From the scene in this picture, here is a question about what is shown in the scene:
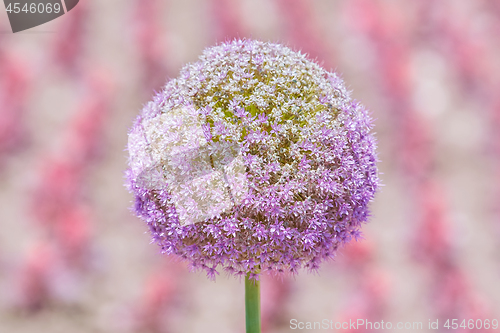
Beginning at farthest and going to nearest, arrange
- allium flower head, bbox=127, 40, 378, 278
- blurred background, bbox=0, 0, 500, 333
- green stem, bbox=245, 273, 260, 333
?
blurred background, bbox=0, 0, 500, 333 < green stem, bbox=245, 273, 260, 333 < allium flower head, bbox=127, 40, 378, 278

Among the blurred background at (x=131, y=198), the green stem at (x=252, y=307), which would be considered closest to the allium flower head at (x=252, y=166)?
the green stem at (x=252, y=307)

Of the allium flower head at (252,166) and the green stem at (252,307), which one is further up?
the allium flower head at (252,166)

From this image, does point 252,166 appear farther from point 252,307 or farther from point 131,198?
point 131,198

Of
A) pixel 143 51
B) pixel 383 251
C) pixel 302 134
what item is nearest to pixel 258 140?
pixel 302 134

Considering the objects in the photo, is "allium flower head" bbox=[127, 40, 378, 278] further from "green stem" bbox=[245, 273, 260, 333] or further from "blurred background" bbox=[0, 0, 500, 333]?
"blurred background" bbox=[0, 0, 500, 333]

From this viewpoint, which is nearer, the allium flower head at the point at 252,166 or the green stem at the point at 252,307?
the allium flower head at the point at 252,166

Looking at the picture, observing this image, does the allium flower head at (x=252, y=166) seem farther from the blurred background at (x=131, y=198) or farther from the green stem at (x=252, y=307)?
the blurred background at (x=131, y=198)

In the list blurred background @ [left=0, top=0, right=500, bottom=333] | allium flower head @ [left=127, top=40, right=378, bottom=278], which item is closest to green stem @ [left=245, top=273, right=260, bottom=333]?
allium flower head @ [left=127, top=40, right=378, bottom=278]

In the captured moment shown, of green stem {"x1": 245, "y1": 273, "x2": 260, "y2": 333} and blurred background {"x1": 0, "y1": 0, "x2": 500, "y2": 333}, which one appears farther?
blurred background {"x1": 0, "y1": 0, "x2": 500, "y2": 333}
